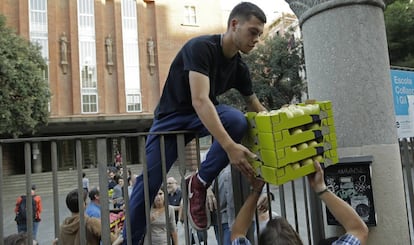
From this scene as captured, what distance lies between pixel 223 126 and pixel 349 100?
1014mm

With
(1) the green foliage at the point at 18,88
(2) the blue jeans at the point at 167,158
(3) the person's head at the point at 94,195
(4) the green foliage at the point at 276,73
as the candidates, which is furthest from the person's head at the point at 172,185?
(1) the green foliage at the point at 18,88

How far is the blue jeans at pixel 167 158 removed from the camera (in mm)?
2277

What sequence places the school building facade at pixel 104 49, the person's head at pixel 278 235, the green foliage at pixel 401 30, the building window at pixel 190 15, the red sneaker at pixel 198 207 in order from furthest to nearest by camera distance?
the building window at pixel 190 15
the school building facade at pixel 104 49
the green foliage at pixel 401 30
the red sneaker at pixel 198 207
the person's head at pixel 278 235

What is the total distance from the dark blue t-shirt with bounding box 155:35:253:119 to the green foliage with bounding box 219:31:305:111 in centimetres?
1528

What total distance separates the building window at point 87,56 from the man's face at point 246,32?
24.9 meters

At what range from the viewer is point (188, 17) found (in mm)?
28406

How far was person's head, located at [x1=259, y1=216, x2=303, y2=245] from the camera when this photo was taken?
1753 millimetres

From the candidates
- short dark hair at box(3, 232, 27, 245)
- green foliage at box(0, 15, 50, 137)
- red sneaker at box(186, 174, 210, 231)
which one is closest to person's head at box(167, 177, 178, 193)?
short dark hair at box(3, 232, 27, 245)

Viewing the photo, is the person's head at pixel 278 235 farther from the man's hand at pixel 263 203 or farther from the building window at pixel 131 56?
the building window at pixel 131 56

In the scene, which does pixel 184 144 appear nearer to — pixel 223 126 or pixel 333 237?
pixel 223 126

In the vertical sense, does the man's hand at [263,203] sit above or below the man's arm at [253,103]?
below

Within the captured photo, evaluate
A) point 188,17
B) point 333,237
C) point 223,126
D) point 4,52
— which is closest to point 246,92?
point 223,126

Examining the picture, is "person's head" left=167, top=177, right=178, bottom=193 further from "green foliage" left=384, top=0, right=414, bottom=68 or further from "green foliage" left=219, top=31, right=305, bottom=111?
"green foliage" left=219, top=31, right=305, bottom=111

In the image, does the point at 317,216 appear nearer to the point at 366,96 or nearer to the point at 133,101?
the point at 366,96
